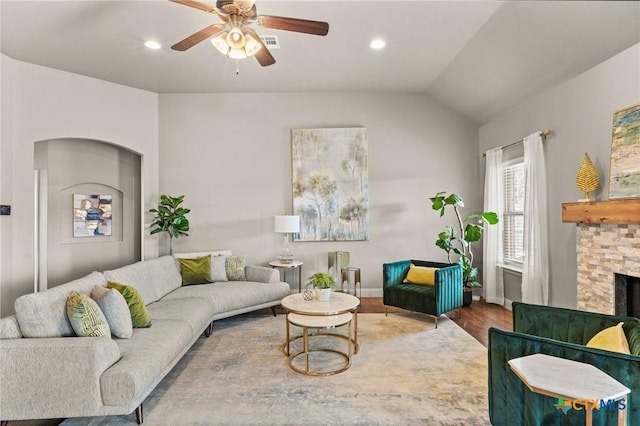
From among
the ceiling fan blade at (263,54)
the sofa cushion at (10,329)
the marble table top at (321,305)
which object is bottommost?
the marble table top at (321,305)

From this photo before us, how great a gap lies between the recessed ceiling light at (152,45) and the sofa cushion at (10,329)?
2984 millimetres

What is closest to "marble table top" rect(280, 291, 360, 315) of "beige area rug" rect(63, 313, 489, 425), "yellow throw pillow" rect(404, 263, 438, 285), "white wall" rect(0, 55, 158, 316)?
"beige area rug" rect(63, 313, 489, 425)

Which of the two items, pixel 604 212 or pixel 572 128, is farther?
pixel 572 128

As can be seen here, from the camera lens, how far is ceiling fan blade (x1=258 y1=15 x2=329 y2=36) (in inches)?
94.6

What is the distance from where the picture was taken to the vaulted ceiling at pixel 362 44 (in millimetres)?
2947

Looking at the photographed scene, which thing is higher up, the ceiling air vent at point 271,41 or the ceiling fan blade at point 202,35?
the ceiling air vent at point 271,41

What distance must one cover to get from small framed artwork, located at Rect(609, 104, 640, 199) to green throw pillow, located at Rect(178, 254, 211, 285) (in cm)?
453

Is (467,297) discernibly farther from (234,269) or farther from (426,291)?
(234,269)

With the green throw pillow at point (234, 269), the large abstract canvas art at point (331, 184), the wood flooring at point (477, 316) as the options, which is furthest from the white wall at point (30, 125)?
the wood flooring at point (477, 316)

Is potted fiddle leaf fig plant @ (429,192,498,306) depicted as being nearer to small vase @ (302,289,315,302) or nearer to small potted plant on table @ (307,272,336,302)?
small potted plant on table @ (307,272,336,302)

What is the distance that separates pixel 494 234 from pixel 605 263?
1.92 meters

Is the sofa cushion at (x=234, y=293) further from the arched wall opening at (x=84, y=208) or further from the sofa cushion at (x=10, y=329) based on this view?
the arched wall opening at (x=84, y=208)

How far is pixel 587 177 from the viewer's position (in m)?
3.08

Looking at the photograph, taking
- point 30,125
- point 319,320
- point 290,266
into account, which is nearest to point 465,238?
point 290,266
